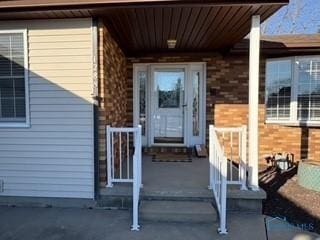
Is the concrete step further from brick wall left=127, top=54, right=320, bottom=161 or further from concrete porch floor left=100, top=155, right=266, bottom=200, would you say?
brick wall left=127, top=54, right=320, bottom=161

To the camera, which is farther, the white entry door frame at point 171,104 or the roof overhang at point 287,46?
the white entry door frame at point 171,104

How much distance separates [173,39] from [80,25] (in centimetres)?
215

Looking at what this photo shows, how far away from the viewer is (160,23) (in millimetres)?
4953

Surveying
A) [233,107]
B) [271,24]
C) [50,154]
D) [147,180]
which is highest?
[271,24]

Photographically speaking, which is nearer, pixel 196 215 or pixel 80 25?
pixel 196 215

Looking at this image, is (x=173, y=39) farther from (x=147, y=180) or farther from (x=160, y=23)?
(x=147, y=180)

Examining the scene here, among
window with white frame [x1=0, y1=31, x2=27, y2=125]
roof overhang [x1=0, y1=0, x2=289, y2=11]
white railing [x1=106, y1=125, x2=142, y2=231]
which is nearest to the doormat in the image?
white railing [x1=106, y1=125, x2=142, y2=231]

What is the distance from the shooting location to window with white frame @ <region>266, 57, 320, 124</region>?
745cm

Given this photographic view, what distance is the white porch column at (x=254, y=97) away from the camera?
14.3 feet

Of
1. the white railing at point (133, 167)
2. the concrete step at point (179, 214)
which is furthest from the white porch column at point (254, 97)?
the white railing at point (133, 167)

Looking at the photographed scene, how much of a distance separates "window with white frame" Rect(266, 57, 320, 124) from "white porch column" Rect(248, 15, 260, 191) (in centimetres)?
342

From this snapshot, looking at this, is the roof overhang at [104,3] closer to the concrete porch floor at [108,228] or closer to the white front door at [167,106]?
the concrete porch floor at [108,228]

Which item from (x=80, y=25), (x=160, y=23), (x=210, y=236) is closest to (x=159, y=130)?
(x=160, y=23)

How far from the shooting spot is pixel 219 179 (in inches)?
164
